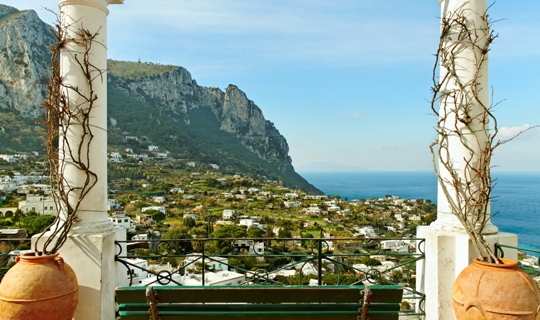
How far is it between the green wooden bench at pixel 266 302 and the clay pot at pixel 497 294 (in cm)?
76

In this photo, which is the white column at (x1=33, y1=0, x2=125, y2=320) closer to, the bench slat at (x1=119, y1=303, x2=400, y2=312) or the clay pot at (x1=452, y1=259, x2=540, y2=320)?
the bench slat at (x1=119, y1=303, x2=400, y2=312)

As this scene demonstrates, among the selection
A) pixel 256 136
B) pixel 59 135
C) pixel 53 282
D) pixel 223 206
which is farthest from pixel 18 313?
pixel 256 136

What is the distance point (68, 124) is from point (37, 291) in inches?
63.9

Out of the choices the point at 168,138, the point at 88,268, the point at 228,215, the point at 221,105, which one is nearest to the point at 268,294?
the point at 88,268

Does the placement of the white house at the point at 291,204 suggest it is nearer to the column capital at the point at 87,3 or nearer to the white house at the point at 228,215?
the white house at the point at 228,215

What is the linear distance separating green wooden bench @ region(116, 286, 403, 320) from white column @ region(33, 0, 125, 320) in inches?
51.5

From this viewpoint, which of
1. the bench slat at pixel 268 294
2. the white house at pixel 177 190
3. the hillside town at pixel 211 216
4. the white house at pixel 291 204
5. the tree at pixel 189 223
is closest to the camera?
the bench slat at pixel 268 294

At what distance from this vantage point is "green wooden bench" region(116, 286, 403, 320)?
8.26 feet

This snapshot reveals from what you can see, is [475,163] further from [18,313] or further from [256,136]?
[256,136]

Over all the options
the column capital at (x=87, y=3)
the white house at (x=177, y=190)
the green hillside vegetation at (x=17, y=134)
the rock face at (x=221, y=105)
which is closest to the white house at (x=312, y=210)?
the white house at (x=177, y=190)

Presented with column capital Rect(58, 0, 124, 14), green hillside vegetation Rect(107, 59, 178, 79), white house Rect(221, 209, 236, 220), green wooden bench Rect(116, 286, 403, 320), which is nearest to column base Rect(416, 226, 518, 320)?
green wooden bench Rect(116, 286, 403, 320)

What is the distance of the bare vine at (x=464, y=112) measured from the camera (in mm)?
3666

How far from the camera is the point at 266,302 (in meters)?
2.54

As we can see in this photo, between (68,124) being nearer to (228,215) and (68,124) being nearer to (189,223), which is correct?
(189,223)
